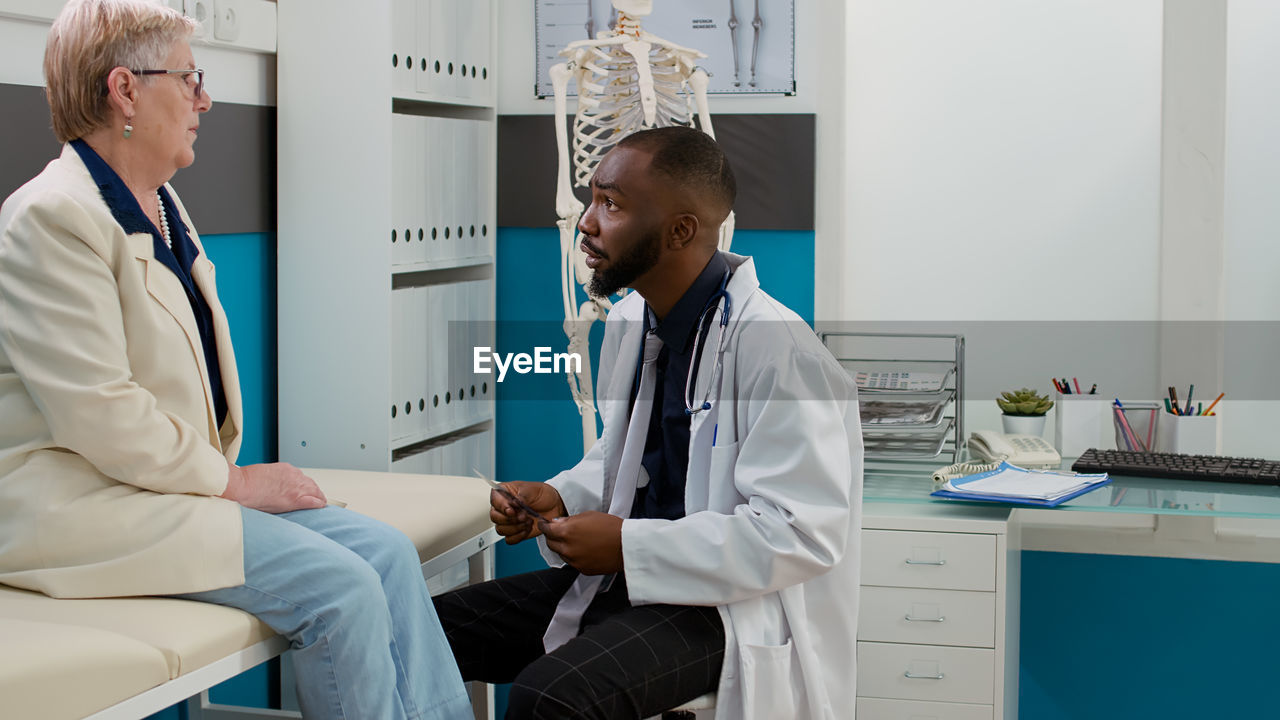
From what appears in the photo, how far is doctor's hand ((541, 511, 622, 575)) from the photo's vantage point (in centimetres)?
167

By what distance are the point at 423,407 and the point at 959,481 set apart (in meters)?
1.25

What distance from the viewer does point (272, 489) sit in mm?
1798

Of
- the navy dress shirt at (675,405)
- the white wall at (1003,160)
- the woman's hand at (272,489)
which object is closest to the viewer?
the woman's hand at (272,489)

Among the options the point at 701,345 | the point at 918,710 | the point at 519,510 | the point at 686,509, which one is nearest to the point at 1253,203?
the point at 918,710

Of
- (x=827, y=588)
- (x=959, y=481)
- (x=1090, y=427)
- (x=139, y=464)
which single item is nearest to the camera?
(x=139, y=464)

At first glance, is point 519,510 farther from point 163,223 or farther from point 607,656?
point 163,223

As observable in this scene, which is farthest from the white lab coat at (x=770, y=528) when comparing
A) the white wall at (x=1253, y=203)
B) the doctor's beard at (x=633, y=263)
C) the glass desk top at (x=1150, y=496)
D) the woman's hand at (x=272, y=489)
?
the white wall at (x=1253, y=203)

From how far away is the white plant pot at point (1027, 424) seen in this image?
2678mm

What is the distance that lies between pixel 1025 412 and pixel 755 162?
902 mm

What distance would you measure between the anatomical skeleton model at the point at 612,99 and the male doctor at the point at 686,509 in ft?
2.83

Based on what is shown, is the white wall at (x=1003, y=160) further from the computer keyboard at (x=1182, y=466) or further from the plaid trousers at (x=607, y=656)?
the plaid trousers at (x=607, y=656)

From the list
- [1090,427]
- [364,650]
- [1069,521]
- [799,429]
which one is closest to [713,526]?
[799,429]

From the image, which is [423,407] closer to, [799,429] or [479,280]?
[479,280]

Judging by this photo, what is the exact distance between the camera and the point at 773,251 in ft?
10.1
